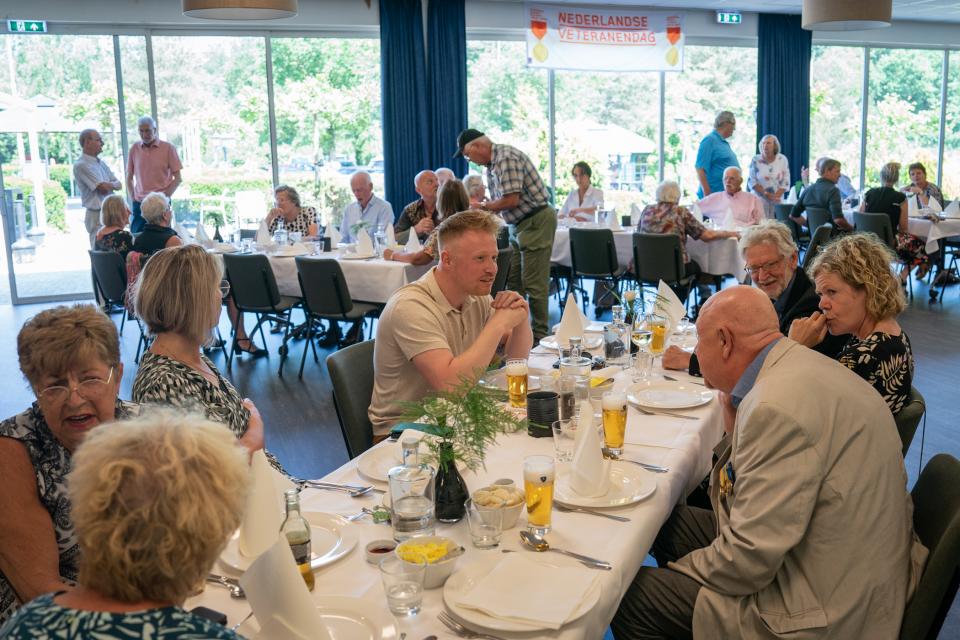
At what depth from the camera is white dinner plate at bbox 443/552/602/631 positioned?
1.44m

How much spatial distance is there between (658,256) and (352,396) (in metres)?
4.63

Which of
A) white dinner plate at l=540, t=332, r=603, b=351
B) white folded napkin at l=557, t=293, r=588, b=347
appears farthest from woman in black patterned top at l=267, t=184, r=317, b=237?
white folded napkin at l=557, t=293, r=588, b=347

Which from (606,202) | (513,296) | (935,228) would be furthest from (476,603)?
(606,202)

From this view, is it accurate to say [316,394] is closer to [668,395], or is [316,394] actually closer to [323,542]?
[668,395]

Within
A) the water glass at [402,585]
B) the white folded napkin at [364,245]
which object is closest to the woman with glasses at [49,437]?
the water glass at [402,585]

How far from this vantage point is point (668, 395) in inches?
110

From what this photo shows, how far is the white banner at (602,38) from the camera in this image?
35.2 ft

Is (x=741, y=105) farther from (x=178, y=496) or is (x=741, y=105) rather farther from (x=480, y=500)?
(x=178, y=496)

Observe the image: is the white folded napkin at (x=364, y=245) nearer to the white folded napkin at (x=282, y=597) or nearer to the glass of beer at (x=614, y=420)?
the glass of beer at (x=614, y=420)

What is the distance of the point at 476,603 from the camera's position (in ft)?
4.91

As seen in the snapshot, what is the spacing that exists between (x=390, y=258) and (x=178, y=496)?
5.36m

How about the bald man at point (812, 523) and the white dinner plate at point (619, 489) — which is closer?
the bald man at point (812, 523)

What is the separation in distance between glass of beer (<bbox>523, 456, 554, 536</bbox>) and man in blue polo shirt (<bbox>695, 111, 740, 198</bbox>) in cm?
860

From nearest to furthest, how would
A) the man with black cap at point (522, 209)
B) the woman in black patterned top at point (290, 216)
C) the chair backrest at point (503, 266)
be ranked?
the chair backrest at point (503, 266), the man with black cap at point (522, 209), the woman in black patterned top at point (290, 216)
